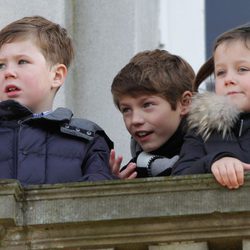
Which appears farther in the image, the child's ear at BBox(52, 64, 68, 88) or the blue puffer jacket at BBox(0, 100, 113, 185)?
the child's ear at BBox(52, 64, 68, 88)

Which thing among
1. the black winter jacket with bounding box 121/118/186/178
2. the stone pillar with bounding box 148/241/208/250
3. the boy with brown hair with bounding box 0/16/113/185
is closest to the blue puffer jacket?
the boy with brown hair with bounding box 0/16/113/185

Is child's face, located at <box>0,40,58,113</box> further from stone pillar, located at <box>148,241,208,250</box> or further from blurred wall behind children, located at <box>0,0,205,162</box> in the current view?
blurred wall behind children, located at <box>0,0,205,162</box>

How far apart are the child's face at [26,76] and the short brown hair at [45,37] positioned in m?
0.04

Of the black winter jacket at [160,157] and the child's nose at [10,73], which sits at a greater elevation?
the child's nose at [10,73]

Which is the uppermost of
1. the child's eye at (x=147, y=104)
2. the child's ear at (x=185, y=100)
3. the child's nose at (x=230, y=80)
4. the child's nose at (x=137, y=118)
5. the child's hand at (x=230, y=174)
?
the child's ear at (x=185, y=100)

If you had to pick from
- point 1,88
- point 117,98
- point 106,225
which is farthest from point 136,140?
point 106,225

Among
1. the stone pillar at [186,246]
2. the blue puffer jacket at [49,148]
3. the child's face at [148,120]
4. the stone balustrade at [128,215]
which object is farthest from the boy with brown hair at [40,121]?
the stone pillar at [186,246]

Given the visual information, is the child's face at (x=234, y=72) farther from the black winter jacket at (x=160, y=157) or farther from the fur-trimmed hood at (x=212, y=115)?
the black winter jacket at (x=160, y=157)

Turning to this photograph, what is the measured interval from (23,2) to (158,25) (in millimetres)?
909

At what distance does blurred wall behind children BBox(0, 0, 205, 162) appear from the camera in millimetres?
11781

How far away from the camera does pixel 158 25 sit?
12180 mm

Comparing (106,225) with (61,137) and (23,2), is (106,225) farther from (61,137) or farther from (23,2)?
(23,2)

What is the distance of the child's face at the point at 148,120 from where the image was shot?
10.1 m

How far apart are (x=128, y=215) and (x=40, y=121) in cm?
103
